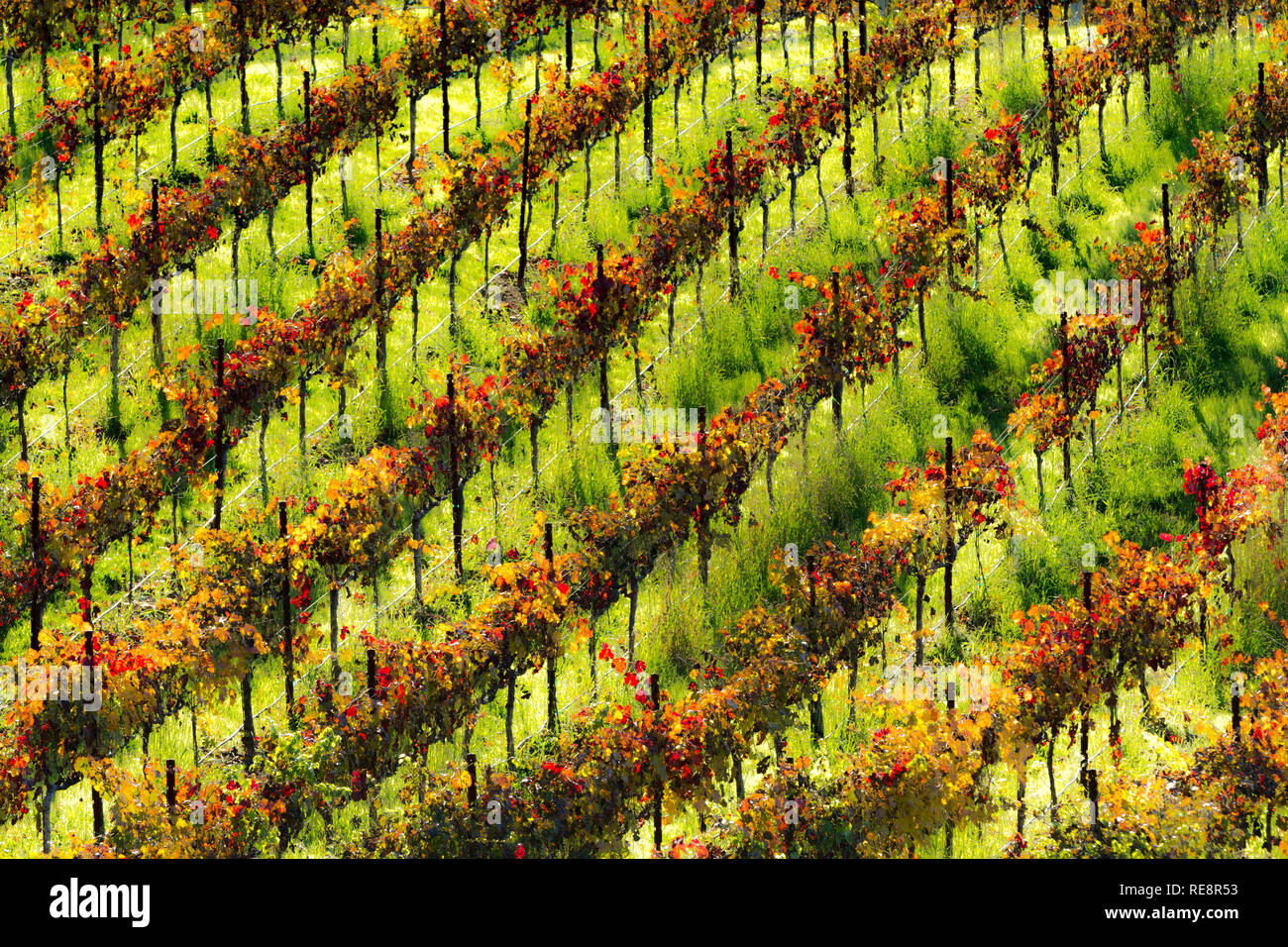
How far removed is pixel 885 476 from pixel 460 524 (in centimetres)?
676

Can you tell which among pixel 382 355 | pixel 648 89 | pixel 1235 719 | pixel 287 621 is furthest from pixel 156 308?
pixel 1235 719

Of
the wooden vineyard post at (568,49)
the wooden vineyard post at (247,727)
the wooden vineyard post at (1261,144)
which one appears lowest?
the wooden vineyard post at (247,727)

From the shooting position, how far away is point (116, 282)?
3512cm

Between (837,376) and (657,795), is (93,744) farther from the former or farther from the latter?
(837,376)

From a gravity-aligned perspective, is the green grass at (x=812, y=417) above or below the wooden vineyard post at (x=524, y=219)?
below

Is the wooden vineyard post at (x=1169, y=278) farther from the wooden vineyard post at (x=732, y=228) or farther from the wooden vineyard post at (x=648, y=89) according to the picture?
the wooden vineyard post at (x=648, y=89)

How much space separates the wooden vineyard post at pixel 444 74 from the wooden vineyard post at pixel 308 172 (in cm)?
282

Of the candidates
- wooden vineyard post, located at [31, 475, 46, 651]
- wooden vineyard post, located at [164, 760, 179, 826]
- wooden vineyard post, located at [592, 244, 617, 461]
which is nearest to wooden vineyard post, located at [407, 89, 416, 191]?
wooden vineyard post, located at [592, 244, 617, 461]

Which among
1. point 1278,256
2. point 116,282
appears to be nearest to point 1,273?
point 116,282

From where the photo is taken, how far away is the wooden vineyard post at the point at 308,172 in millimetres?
38031

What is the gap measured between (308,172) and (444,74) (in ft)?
16.6

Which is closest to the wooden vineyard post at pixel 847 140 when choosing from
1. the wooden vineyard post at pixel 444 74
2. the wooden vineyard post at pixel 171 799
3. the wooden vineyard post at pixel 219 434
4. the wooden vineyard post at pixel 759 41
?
the wooden vineyard post at pixel 759 41

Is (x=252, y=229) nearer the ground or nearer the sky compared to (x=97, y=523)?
nearer the sky

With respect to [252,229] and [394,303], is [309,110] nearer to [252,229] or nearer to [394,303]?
[252,229]
